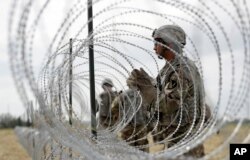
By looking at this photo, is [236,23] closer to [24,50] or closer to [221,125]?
[221,125]

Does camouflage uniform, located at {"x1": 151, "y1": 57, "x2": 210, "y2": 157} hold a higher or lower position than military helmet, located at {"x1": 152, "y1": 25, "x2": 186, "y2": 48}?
lower

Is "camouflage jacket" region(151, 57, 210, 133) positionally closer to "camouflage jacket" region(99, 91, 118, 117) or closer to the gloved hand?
the gloved hand

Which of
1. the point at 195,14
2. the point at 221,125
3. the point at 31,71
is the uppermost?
the point at 195,14

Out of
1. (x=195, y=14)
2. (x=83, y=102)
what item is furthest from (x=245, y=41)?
(x=83, y=102)

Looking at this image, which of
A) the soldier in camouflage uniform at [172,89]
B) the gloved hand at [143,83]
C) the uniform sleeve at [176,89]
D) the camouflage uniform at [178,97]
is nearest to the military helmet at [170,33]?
the soldier in camouflage uniform at [172,89]

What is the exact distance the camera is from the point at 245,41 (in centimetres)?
355

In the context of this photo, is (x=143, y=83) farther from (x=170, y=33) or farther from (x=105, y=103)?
(x=105, y=103)

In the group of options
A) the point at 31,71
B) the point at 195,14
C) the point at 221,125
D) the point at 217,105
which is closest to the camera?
the point at 221,125

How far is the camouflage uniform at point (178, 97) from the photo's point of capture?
5.41 meters

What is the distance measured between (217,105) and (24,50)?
3.76 ft

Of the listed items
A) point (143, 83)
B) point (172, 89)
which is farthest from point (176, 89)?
point (143, 83)

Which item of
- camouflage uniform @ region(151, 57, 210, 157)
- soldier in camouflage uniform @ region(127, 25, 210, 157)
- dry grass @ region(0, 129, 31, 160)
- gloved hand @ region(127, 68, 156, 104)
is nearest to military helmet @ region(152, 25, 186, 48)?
soldier in camouflage uniform @ region(127, 25, 210, 157)

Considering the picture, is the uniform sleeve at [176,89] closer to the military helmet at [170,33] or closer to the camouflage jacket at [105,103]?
the military helmet at [170,33]

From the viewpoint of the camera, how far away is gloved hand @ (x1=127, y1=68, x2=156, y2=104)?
6.07 metres
